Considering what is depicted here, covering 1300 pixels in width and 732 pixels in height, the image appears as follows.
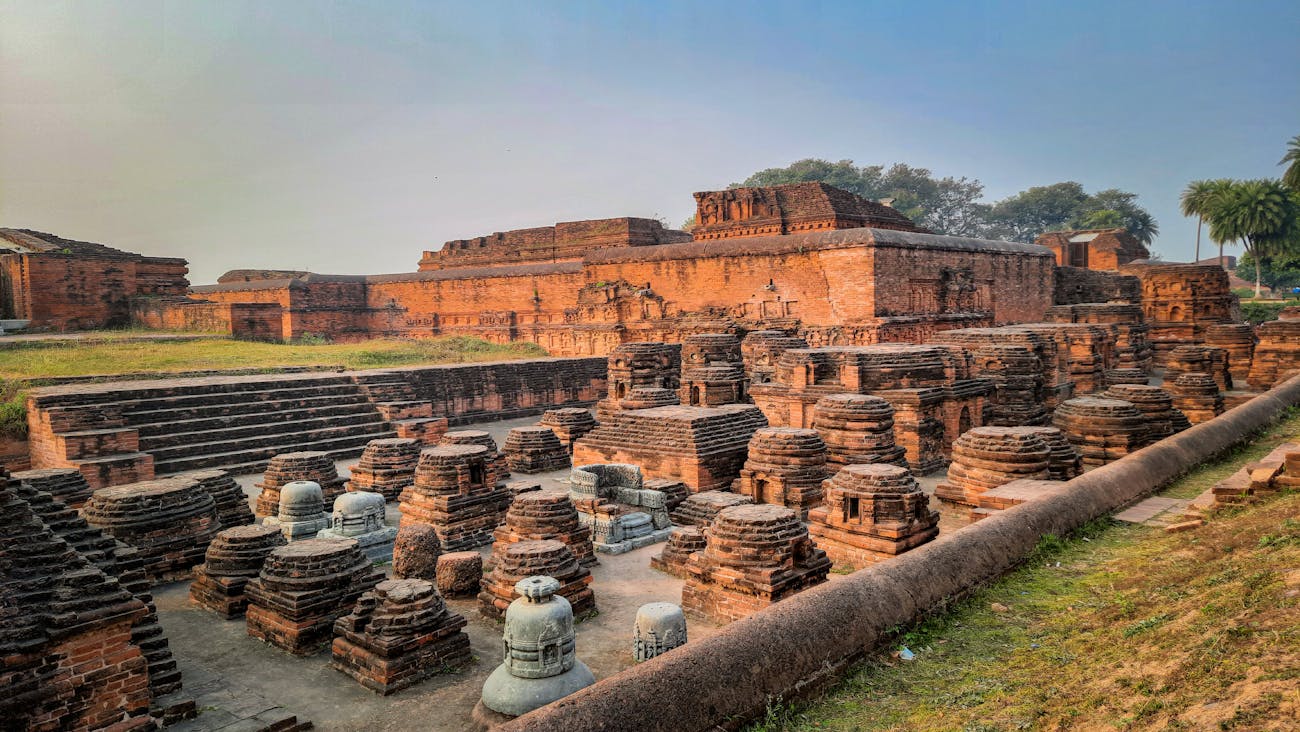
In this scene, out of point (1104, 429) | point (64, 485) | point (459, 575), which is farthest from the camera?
point (1104, 429)

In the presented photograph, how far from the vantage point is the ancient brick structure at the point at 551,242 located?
24094mm

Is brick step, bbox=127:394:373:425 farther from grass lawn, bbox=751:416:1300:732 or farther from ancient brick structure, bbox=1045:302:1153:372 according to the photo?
ancient brick structure, bbox=1045:302:1153:372

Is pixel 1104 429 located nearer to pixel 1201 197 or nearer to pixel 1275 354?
pixel 1275 354

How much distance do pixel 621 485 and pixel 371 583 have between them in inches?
125

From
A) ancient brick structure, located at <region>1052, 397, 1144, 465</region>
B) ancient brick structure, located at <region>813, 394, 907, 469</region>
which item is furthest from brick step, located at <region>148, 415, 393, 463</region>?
ancient brick structure, located at <region>1052, 397, 1144, 465</region>

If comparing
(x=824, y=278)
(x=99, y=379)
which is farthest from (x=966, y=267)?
(x=99, y=379)

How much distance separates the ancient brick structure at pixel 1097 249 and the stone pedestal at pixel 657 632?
3094 cm

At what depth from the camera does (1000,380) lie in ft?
38.8

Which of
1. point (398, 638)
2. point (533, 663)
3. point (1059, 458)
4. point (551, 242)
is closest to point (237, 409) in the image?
point (398, 638)

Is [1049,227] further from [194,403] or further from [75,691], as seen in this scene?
[75,691]

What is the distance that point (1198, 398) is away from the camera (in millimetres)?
12430

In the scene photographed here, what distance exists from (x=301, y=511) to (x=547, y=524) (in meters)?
2.74

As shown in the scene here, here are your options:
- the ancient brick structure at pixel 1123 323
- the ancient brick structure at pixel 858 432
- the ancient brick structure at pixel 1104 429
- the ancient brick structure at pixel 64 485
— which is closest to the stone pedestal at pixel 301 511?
the ancient brick structure at pixel 64 485

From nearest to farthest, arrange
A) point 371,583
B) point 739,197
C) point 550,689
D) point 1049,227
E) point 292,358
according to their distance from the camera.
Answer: point 550,689
point 371,583
point 292,358
point 739,197
point 1049,227
